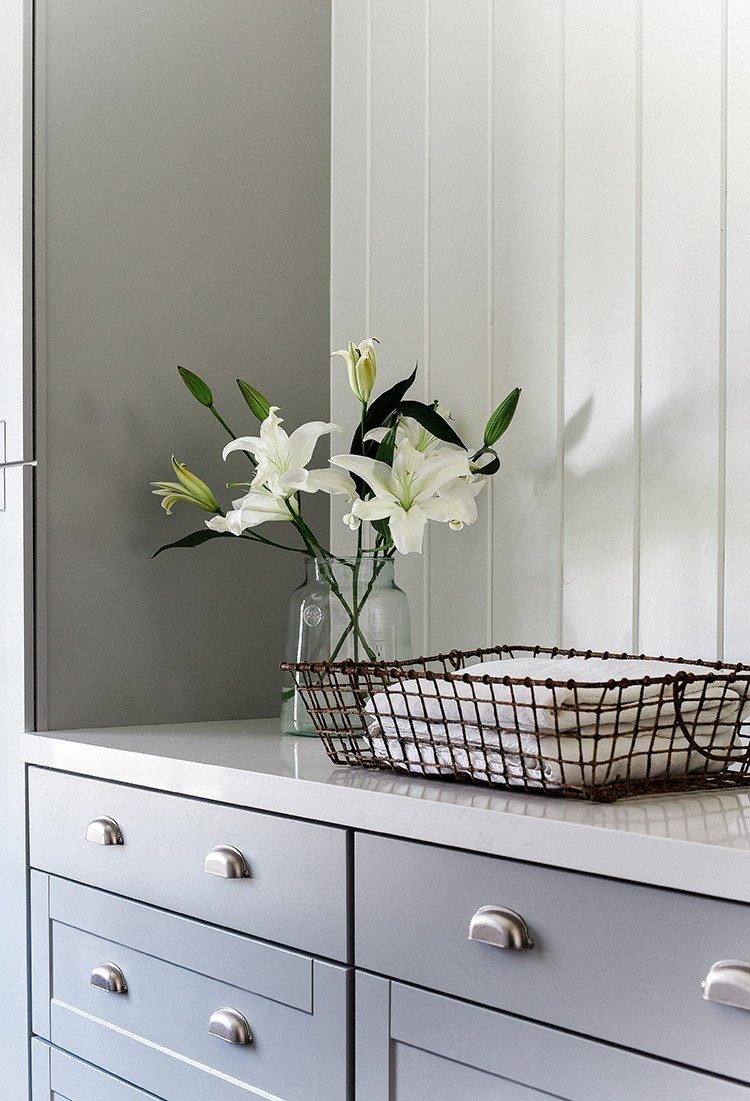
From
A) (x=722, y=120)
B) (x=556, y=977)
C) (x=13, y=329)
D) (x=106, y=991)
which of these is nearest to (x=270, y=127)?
(x=13, y=329)

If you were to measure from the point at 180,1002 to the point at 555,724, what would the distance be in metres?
0.58

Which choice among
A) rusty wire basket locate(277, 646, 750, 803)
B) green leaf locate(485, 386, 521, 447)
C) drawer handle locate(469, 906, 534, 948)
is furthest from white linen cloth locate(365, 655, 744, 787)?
green leaf locate(485, 386, 521, 447)

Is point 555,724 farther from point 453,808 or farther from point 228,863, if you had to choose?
point 228,863

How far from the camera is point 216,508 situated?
1.60 m

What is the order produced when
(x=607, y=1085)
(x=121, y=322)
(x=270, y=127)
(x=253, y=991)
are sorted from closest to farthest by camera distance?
(x=607, y=1085) → (x=253, y=991) → (x=121, y=322) → (x=270, y=127)

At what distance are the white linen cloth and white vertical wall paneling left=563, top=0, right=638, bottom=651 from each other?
335 mm

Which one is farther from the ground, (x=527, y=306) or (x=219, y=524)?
(x=527, y=306)

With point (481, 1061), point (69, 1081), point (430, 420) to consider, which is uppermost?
point (430, 420)

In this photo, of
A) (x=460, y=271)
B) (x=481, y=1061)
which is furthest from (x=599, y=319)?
(x=481, y=1061)

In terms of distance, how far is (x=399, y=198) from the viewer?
1.80 metres

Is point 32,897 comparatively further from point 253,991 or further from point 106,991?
point 253,991

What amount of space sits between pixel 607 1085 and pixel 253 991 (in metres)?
0.44

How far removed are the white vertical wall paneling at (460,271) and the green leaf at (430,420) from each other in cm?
14

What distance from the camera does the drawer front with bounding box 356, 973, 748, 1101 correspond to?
2.81ft
